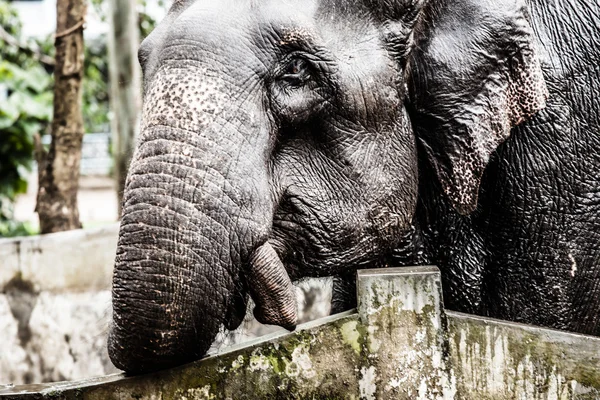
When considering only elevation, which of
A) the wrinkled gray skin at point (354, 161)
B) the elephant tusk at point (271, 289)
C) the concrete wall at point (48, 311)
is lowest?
the concrete wall at point (48, 311)

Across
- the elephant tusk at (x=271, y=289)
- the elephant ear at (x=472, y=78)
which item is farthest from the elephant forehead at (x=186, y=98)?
the elephant ear at (x=472, y=78)

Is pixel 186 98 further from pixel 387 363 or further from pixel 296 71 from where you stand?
pixel 387 363

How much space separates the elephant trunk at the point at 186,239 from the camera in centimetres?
227

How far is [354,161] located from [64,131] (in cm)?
399

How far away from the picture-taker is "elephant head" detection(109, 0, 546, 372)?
2.30m

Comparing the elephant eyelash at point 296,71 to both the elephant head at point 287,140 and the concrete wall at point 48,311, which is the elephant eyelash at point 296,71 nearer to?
the elephant head at point 287,140

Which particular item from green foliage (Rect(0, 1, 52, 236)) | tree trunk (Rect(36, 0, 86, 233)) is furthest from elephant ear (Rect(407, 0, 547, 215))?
green foliage (Rect(0, 1, 52, 236))

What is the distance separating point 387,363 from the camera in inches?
98.0

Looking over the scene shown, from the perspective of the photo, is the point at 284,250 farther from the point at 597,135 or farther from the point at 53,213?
the point at 53,213

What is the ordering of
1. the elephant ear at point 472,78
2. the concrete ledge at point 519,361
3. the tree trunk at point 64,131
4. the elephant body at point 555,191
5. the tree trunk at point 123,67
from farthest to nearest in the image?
the tree trunk at point 123,67
the tree trunk at point 64,131
the elephant body at point 555,191
the elephant ear at point 472,78
the concrete ledge at point 519,361

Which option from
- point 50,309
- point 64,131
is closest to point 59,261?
point 50,309

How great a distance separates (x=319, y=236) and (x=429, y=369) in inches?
21.9

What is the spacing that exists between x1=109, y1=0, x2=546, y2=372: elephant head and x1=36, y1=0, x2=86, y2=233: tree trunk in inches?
146

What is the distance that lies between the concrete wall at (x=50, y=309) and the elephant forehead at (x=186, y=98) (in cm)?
301
